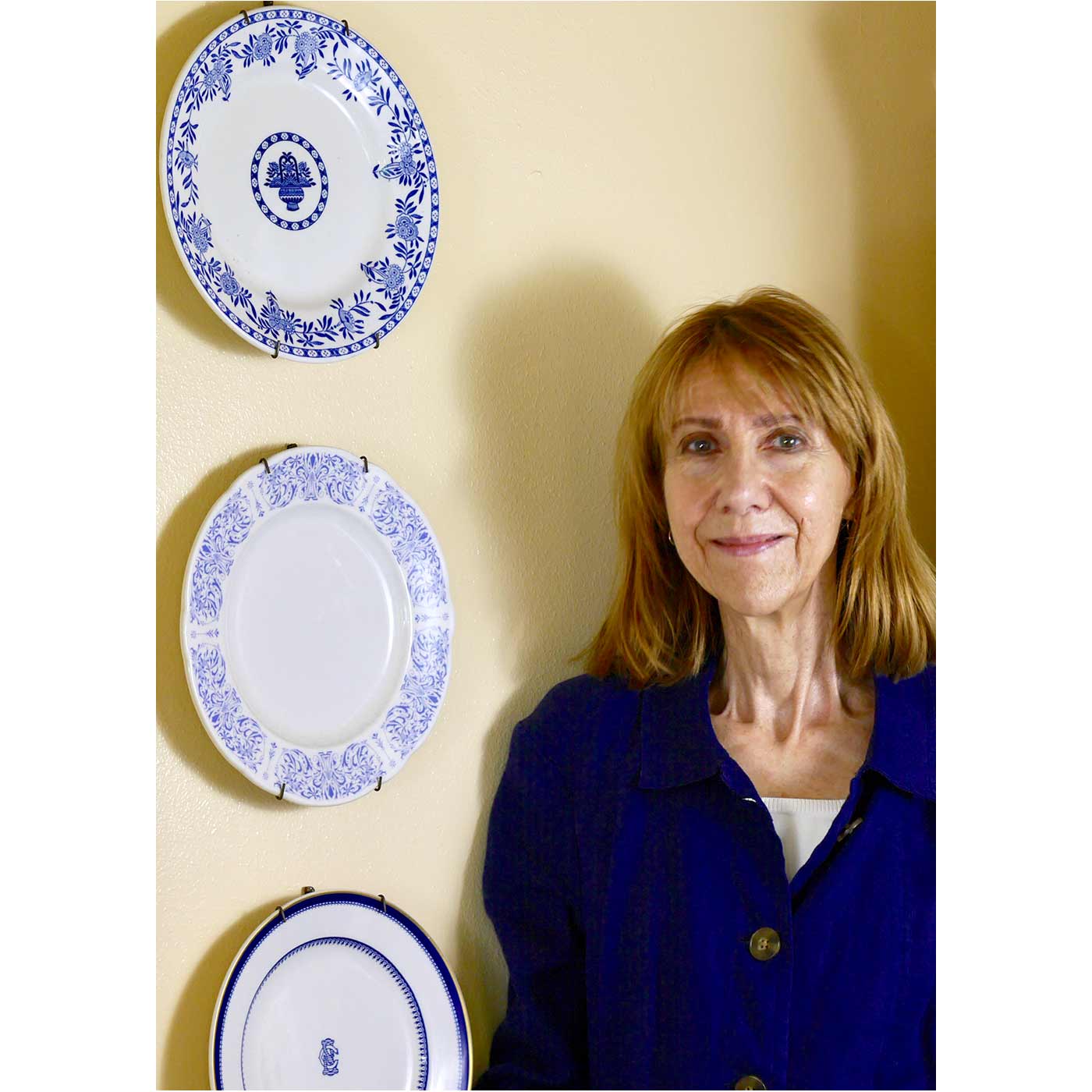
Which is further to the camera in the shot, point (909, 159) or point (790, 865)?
point (909, 159)

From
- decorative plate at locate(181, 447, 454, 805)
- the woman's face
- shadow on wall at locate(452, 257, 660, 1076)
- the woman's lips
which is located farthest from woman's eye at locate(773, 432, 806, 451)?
decorative plate at locate(181, 447, 454, 805)

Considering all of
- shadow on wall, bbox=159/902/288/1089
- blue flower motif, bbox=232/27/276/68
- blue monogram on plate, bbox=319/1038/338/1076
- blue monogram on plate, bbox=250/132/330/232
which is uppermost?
blue flower motif, bbox=232/27/276/68

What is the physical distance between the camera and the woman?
1.26 meters

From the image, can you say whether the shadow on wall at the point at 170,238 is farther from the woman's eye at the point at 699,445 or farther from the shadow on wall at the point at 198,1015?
the shadow on wall at the point at 198,1015

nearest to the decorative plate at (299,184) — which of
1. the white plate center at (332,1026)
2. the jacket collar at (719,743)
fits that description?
the jacket collar at (719,743)

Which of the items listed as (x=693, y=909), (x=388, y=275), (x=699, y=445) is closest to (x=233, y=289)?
(x=388, y=275)

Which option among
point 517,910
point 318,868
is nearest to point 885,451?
point 517,910

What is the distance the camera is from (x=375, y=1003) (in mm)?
1342

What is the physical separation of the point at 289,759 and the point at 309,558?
24 centimetres

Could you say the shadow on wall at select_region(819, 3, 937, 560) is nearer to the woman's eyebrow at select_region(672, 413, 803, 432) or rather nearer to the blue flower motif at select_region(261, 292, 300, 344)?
the woman's eyebrow at select_region(672, 413, 803, 432)

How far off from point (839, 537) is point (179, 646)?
0.84 meters

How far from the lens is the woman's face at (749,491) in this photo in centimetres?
131

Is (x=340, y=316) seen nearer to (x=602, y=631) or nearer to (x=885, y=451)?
(x=602, y=631)

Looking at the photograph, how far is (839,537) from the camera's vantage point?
1.46 metres
